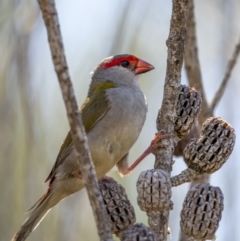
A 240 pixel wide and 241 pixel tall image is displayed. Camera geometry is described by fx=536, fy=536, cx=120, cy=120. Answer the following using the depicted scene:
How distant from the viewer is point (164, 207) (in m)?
2.39

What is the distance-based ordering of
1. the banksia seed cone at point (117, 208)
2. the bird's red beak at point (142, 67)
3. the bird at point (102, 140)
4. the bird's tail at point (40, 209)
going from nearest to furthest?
the banksia seed cone at point (117, 208) → the bird's tail at point (40, 209) → the bird at point (102, 140) → the bird's red beak at point (142, 67)

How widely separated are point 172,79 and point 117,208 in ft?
2.28

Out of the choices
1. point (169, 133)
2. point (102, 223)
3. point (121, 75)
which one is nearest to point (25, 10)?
point (121, 75)

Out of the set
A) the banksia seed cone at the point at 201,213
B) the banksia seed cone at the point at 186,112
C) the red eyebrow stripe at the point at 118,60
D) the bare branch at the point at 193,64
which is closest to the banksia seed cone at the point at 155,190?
the banksia seed cone at the point at 201,213

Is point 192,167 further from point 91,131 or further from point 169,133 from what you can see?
point 91,131

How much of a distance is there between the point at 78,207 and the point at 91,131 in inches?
24.8

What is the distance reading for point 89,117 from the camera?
449 centimetres

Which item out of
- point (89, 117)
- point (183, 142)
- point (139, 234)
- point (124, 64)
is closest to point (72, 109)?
point (139, 234)

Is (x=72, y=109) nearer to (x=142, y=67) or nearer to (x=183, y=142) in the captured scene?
(x=183, y=142)

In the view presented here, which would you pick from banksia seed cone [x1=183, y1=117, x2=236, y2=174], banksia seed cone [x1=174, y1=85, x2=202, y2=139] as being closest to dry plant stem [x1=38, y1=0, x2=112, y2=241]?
banksia seed cone [x1=183, y1=117, x2=236, y2=174]

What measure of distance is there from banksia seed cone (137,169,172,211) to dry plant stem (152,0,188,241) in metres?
0.15

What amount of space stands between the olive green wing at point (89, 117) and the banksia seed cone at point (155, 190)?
2065 millimetres

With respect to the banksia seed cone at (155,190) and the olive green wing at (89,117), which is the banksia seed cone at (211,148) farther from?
the olive green wing at (89,117)

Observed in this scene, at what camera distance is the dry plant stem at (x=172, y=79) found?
2.60 meters
